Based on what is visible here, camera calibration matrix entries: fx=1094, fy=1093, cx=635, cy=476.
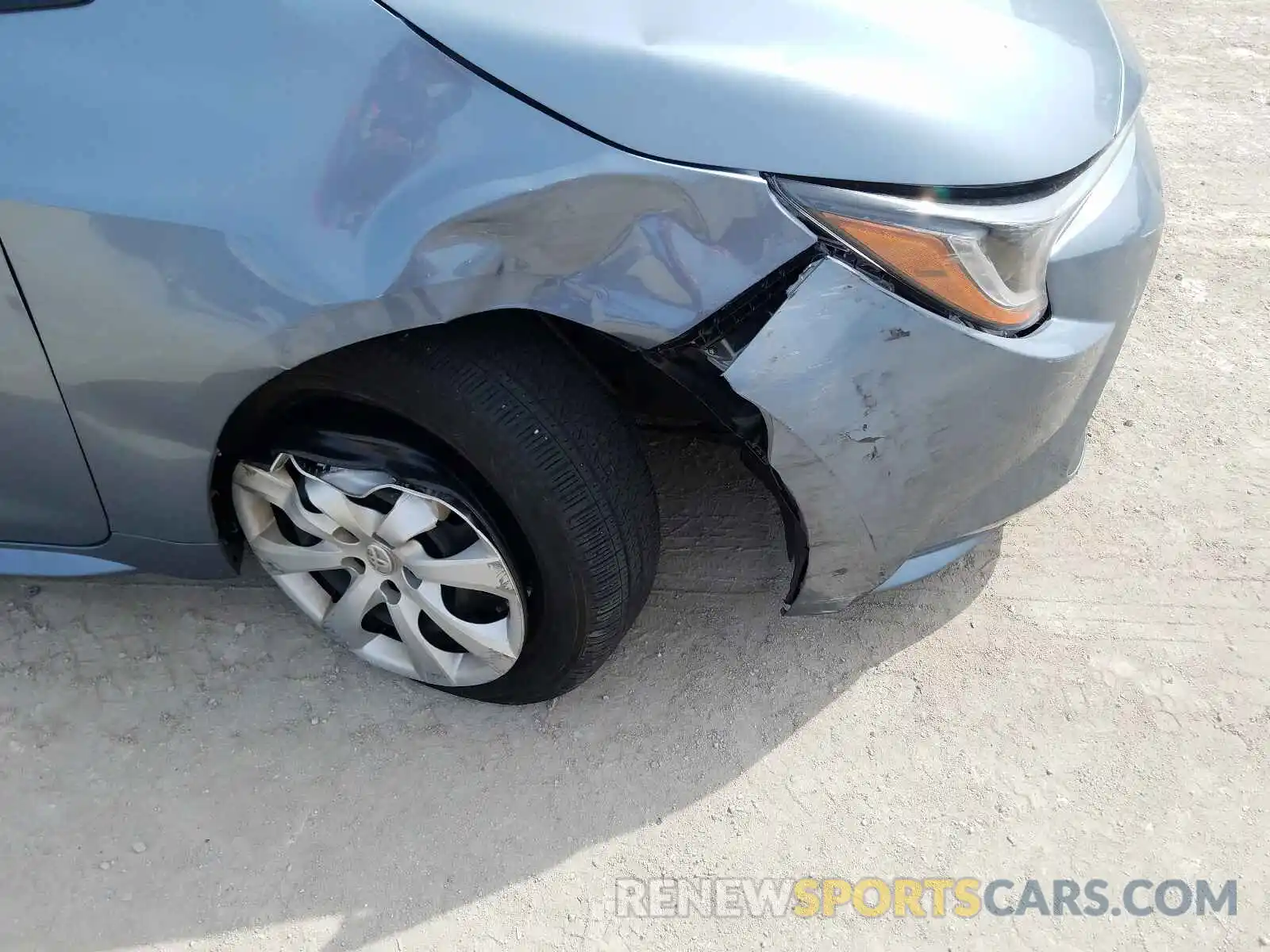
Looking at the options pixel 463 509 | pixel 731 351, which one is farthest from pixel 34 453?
pixel 731 351

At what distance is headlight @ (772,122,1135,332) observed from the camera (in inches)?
59.2

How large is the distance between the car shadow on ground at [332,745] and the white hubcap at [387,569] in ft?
0.55

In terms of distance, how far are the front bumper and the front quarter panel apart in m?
0.15

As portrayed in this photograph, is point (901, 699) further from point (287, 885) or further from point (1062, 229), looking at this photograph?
point (287, 885)

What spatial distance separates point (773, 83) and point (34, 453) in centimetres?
136

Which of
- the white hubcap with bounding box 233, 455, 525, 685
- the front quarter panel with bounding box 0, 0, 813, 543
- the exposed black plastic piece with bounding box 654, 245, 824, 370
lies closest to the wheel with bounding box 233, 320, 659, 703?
the white hubcap with bounding box 233, 455, 525, 685

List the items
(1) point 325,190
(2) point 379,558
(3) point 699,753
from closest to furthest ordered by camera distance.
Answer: (1) point 325,190, (2) point 379,558, (3) point 699,753

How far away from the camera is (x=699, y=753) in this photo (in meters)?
2.09

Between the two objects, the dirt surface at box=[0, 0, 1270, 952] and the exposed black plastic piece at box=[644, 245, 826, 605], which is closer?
the exposed black plastic piece at box=[644, 245, 826, 605]

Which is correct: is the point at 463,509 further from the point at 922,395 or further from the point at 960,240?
the point at 960,240

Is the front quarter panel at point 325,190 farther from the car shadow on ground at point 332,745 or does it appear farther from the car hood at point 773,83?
the car shadow on ground at point 332,745

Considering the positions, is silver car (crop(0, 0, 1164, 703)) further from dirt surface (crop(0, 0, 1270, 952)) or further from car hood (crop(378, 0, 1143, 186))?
dirt surface (crop(0, 0, 1270, 952))

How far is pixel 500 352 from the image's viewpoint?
167 cm

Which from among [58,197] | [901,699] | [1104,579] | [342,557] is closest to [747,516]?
[901,699]
